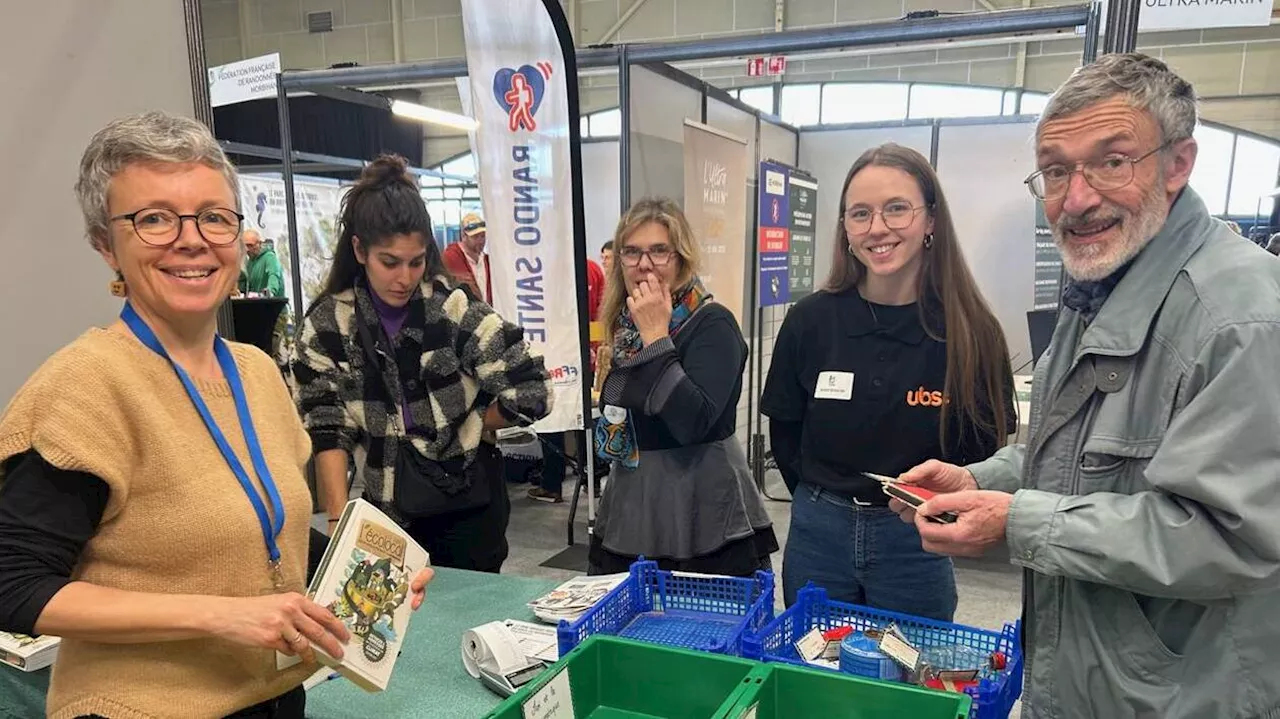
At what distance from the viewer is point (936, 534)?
3.62 feet

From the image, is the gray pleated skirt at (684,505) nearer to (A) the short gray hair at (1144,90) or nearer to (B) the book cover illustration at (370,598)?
(B) the book cover illustration at (370,598)

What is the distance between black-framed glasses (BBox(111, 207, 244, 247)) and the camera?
39.2 inches

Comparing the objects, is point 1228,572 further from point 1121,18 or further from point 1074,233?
point 1121,18

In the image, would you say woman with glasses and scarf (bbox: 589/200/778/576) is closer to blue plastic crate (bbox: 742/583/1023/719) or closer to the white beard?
blue plastic crate (bbox: 742/583/1023/719)

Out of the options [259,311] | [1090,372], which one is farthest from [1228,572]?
[259,311]

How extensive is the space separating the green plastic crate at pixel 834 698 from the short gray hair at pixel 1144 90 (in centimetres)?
80

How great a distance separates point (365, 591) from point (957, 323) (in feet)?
4.12

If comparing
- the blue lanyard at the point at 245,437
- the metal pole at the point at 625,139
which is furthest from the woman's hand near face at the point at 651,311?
the metal pole at the point at 625,139

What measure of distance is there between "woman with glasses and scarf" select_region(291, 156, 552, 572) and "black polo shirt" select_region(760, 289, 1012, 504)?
0.75 meters

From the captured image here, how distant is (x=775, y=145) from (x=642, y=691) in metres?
5.02

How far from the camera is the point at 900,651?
1179mm

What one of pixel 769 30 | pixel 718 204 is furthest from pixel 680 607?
pixel 769 30

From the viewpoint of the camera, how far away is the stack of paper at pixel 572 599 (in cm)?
161

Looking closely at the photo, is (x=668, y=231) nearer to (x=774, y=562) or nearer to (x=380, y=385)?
(x=380, y=385)
